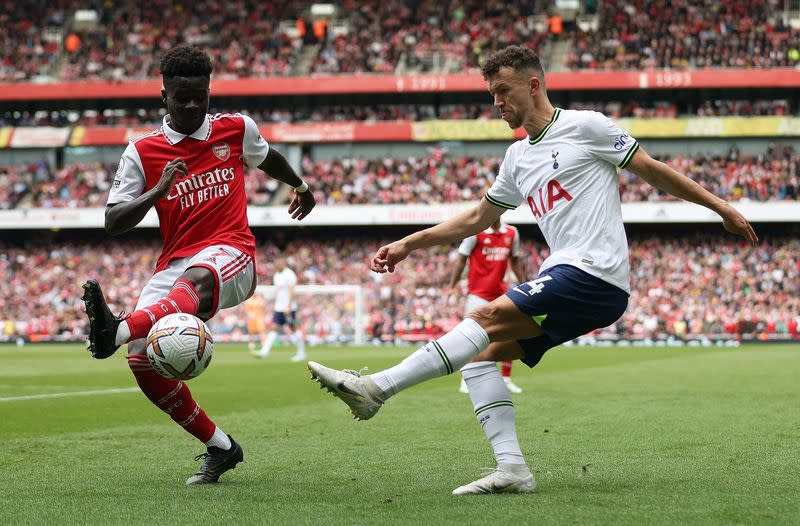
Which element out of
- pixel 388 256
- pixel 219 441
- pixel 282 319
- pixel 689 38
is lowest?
pixel 282 319

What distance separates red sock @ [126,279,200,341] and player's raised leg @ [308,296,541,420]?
1.00 meters

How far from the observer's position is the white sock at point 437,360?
17.4 ft

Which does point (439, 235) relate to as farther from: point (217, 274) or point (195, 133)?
point (195, 133)

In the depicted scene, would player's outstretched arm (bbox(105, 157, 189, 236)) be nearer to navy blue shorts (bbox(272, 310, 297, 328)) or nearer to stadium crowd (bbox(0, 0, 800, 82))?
navy blue shorts (bbox(272, 310, 297, 328))

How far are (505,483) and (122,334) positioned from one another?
2162 millimetres

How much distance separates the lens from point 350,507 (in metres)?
5.01

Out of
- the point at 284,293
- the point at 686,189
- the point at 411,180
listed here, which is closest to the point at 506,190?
the point at 686,189

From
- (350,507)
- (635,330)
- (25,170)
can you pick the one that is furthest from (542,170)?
(25,170)

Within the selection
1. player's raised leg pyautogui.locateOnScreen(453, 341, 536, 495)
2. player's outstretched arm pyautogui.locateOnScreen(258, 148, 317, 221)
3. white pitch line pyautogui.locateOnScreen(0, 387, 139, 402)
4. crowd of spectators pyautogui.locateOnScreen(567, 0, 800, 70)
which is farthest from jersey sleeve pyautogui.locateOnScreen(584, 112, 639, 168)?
crowd of spectators pyautogui.locateOnScreen(567, 0, 800, 70)

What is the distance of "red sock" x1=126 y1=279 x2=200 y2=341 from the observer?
5.65 m

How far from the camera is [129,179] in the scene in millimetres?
6152

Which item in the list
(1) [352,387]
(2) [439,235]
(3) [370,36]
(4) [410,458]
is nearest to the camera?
(1) [352,387]

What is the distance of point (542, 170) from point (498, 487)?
172cm

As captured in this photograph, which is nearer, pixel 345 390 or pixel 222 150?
pixel 345 390
